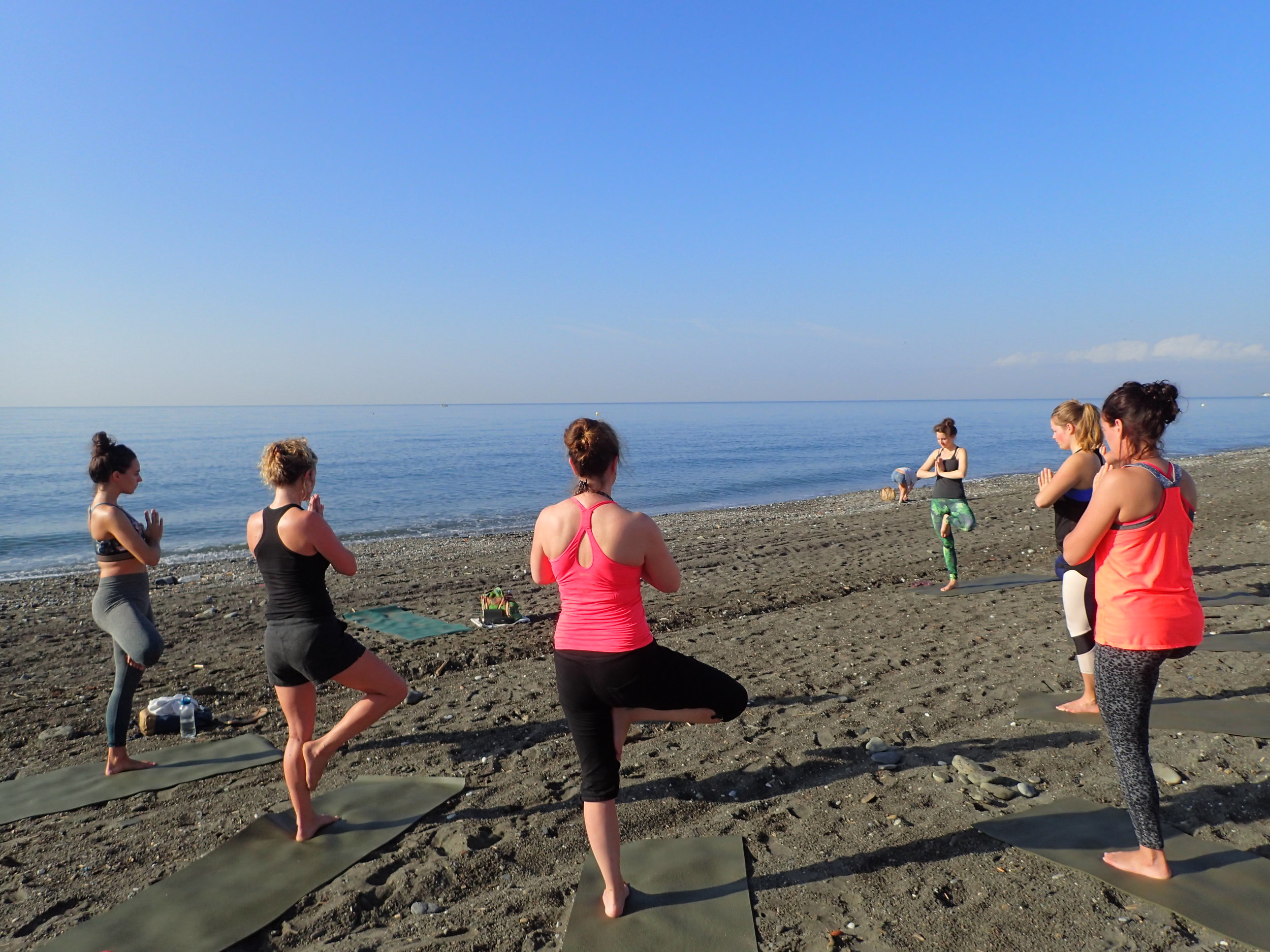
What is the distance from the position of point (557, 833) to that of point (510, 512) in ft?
69.4

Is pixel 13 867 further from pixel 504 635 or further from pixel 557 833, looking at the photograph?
pixel 504 635

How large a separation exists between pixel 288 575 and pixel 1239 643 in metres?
7.42

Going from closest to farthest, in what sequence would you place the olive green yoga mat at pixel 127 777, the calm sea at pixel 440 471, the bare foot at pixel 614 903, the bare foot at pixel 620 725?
the bare foot at pixel 620 725, the bare foot at pixel 614 903, the olive green yoga mat at pixel 127 777, the calm sea at pixel 440 471

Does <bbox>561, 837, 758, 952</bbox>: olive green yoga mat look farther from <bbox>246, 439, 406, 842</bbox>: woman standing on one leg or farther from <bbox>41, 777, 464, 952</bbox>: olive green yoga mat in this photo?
<bbox>246, 439, 406, 842</bbox>: woman standing on one leg

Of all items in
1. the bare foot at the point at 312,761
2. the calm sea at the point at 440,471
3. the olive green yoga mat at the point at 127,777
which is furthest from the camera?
the calm sea at the point at 440,471

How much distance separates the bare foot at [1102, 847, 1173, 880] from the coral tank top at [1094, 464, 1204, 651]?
3.05ft

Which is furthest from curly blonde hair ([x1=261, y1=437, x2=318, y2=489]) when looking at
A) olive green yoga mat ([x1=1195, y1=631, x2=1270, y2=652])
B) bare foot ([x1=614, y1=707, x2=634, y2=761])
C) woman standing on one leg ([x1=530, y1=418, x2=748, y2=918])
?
olive green yoga mat ([x1=1195, y1=631, x2=1270, y2=652])

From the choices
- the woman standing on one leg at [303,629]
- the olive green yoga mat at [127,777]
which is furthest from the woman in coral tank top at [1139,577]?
the olive green yoga mat at [127,777]

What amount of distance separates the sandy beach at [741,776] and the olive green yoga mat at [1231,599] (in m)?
0.27

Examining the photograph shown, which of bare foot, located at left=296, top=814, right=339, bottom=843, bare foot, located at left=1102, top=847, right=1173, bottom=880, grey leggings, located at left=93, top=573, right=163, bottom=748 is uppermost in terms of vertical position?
grey leggings, located at left=93, top=573, right=163, bottom=748

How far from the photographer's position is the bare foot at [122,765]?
4.82m

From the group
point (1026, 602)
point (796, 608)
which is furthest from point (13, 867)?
point (1026, 602)

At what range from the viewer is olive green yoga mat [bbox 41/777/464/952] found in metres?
3.10

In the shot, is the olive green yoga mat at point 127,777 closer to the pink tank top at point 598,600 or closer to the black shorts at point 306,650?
the black shorts at point 306,650
